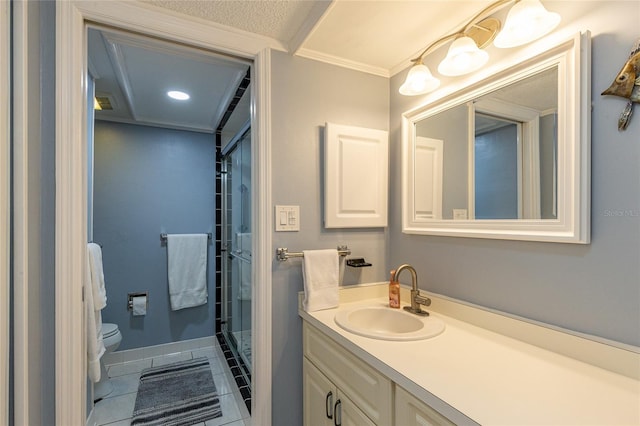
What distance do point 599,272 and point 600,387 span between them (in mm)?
306

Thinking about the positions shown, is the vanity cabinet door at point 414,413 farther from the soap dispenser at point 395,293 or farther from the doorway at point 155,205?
the doorway at point 155,205

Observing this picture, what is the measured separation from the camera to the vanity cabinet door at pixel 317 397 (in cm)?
120

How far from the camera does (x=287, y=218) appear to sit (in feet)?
4.79

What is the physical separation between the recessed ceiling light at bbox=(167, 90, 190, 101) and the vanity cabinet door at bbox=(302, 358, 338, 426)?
6.33ft

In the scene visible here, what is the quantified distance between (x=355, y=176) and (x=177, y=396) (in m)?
1.93

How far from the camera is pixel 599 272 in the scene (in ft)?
2.85

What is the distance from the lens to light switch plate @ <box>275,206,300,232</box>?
1.44m

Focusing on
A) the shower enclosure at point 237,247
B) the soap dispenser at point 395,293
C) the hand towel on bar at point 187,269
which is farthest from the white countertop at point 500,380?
the hand towel on bar at point 187,269

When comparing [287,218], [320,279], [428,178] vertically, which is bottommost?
[320,279]

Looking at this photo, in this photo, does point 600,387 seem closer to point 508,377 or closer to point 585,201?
point 508,377

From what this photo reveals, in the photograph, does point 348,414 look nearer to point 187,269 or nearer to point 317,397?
point 317,397

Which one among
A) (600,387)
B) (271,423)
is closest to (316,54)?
(600,387)

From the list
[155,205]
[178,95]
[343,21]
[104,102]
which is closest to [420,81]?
[343,21]

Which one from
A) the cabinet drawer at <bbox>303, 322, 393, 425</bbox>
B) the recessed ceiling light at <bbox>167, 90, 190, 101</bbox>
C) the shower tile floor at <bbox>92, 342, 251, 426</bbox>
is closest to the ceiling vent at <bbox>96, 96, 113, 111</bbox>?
the recessed ceiling light at <bbox>167, 90, 190, 101</bbox>
